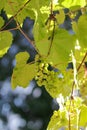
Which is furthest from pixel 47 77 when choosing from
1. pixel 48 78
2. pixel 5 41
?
pixel 5 41

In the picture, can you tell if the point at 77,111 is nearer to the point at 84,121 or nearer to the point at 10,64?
the point at 84,121

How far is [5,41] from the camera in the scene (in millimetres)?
875

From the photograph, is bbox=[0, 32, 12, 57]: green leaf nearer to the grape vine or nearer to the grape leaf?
the grape vine

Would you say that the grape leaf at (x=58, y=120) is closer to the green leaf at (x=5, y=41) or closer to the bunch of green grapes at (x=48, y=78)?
the bunch of green grapes at (x=48, y=78)

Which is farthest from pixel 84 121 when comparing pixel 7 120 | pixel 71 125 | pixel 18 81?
pixel 7 120

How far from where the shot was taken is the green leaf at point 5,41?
870mm

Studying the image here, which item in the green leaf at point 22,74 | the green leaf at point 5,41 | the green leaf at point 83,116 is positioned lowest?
the green leaf at point 83,116

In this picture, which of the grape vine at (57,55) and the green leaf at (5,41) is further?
the green leaf at (5,41)

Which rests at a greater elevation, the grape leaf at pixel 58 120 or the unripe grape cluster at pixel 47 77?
the unripe grape cluster at pixel 47 77

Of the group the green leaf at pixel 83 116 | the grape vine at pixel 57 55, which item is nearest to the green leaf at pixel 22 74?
the grape vine at pixel 57 55

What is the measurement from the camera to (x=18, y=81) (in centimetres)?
87

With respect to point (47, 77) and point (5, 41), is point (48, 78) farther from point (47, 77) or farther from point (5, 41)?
point (5, 41)

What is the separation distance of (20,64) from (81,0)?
0.54 ft

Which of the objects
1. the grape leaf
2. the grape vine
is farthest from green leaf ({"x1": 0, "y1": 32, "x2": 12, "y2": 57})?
the grape leaf
